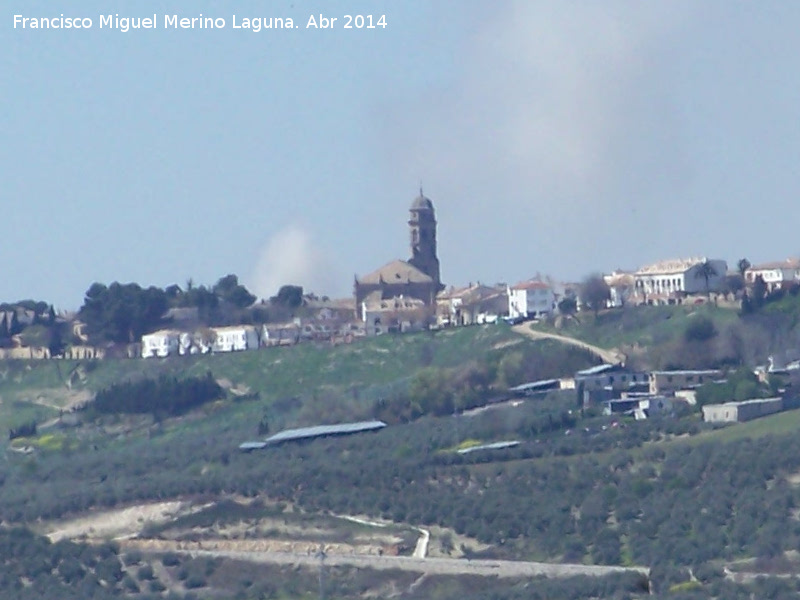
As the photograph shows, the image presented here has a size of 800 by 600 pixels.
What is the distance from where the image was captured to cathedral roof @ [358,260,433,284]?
120625mm

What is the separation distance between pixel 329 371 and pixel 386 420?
14524mm

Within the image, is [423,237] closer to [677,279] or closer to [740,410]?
[677,279]

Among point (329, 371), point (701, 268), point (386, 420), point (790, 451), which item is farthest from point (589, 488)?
point (701, 268)

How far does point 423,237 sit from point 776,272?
2030 cm

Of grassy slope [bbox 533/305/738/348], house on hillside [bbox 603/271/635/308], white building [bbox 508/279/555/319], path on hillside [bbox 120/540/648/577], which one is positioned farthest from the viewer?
white building [bbox 508/279/555/319]

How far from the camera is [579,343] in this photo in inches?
3585

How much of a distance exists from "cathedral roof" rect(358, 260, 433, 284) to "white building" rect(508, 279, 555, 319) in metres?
6.99

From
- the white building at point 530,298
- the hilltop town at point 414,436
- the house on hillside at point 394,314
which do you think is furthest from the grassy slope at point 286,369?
the white building at point 530,298

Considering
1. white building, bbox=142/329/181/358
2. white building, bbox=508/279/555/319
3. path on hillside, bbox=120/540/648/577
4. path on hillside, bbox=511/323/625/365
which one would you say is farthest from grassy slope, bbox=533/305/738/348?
path on hillside, bbox=120/540/648/577

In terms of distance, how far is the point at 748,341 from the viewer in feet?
278

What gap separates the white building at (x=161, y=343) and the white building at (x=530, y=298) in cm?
1464

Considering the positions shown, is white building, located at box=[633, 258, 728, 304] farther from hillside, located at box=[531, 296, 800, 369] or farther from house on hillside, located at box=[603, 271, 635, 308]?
hillside, located at box=[531, 296, 800, 369]

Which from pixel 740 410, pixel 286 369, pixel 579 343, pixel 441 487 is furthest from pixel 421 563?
pixel 286 369

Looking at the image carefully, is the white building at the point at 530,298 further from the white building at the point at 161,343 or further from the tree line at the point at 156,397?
the tree line at the point at 156,397
